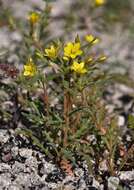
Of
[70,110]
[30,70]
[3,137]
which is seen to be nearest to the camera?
[30,70]

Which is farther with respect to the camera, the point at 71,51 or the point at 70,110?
the point at 70,110

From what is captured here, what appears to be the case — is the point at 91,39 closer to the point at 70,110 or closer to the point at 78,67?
the point at 78,67

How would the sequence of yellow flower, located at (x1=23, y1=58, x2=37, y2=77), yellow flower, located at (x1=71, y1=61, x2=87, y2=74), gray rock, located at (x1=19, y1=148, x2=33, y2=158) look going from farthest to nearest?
gray rock, located at (x1=19, y1=148, x2=33, y2=158)
yellow flower, located at (x1=23, y1=58, x2=37, y2=77)
yellow flower, located at (x1=71, y1=61, x2=87, y2=74)

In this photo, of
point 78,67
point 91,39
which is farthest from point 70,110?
point 91,39

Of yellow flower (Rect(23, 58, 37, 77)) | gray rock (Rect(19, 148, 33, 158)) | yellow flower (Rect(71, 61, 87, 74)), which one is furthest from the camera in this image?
gray rock (Rect(19, 148, 33, 158))

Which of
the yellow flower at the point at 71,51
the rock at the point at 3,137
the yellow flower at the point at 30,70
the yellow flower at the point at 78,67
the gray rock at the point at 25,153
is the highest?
the yellow flower at the point at 71,51

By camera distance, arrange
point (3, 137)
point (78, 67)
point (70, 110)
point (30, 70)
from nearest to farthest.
Answer: 1. point (78, 67)
2. point (30, 70)
3. point (70, 110)
4. point (3, 137)

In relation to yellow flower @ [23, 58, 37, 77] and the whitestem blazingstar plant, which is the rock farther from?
yellow flower @ [23, 58, 37, 77]

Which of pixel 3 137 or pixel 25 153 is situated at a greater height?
pixel 3 137

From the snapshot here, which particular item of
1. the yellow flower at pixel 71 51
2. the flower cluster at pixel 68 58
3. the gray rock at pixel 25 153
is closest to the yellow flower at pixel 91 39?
the flower cluster at pixel 68 58

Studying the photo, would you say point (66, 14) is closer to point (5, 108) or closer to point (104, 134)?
point (5, 108)

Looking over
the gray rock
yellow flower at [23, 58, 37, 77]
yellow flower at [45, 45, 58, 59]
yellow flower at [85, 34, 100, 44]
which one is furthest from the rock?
yellow flower at [85, 34, 100, 44]

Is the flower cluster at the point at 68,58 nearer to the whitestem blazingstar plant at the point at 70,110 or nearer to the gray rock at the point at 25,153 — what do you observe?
the whitestem blazingstar plant at the point at 70,110

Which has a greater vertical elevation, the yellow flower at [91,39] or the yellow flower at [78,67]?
the yellow flower at [91,39]
